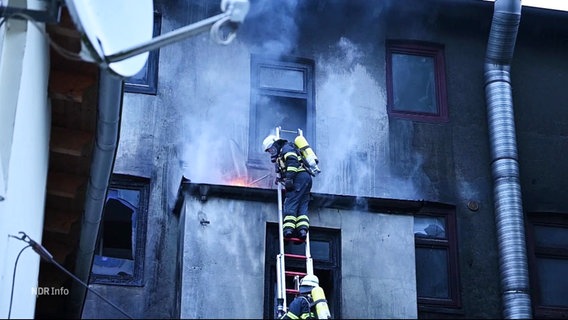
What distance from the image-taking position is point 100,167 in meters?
9.91

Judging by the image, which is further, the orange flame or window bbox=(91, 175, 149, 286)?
the orange flame

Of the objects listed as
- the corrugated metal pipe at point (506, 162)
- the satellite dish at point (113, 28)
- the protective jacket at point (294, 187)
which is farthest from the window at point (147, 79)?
the satellite dish at point (113, 28)

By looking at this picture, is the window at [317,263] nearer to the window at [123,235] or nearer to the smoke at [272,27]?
the window at [123,235]

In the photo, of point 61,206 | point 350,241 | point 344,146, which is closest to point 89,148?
point 61,206

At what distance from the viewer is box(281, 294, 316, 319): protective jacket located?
11.8 meters

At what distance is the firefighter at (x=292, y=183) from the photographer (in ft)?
43.2

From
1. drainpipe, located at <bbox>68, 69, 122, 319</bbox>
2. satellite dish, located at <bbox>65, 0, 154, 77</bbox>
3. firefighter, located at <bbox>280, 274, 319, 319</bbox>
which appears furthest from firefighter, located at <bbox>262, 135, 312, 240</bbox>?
satellite dish, located at <bbox>65, 0, 154, 77</bbox>

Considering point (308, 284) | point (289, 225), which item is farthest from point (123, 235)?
point (308, 284)

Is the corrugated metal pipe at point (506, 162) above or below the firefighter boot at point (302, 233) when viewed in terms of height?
above

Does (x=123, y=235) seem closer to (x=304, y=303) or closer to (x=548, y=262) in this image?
(x=304, y=303)

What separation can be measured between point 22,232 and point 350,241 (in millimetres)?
6050

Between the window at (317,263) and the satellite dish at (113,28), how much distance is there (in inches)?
184

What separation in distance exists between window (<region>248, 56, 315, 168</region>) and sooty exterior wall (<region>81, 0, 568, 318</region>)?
14cm

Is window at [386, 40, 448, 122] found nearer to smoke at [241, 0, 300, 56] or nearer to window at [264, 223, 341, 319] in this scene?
smoke at [241, 0, 300, 56]
